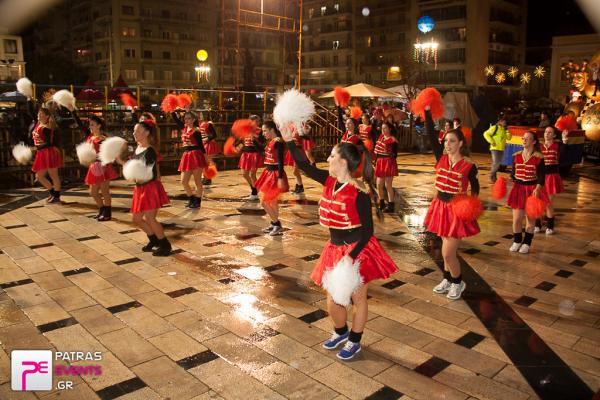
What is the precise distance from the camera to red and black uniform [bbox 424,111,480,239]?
5084 millimetres

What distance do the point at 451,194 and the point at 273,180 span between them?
3.45m

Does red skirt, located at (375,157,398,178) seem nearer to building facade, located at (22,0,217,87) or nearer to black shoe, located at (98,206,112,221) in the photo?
black shoe, located at (98,206,112,221)

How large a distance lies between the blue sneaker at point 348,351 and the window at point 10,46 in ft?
182

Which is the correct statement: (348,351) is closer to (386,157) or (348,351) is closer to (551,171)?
(551,171)

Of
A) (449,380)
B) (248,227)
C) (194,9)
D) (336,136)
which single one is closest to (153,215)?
(248,227)

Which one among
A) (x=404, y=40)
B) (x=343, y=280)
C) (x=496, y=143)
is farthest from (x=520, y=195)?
(x=404, y=40)

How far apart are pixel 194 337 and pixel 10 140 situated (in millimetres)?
12022

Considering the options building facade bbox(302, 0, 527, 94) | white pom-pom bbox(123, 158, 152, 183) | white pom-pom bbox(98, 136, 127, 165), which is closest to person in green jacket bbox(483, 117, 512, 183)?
white pom-pom bbox(123, 158, 152, 183)

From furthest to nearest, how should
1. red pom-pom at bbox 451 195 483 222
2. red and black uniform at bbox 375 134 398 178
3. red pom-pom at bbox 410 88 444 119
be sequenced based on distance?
1. red and black uniform at bbox 375 134 398 178
2. red pom-pom at bbox 410 88 444 119
3. red pom-pom at bbox 451 195 483 222

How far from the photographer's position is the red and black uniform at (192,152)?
32.3ft

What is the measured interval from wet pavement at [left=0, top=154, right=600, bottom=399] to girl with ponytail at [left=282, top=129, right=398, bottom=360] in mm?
513

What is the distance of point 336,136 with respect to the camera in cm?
2055

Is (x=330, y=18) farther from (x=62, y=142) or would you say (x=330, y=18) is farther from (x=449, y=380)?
(x=449, y=380)

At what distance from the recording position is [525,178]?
695cm
